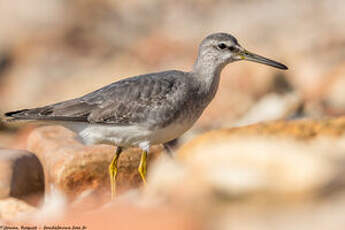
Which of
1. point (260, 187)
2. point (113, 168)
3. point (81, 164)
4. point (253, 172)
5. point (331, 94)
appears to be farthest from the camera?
point (331, 94)

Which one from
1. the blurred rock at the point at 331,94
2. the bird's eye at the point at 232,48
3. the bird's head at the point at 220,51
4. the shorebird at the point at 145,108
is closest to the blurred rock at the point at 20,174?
the shorebird at the point at 145,108

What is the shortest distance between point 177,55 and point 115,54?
175 centimetres

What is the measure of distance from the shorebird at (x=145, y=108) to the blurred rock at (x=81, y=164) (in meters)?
0.43

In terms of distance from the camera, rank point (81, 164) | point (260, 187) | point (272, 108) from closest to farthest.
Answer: point (260, 187) < point (81, 164) < point (272, 108)

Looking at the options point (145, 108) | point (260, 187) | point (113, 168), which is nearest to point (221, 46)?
point (145, 108)

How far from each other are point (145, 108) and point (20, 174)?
2.36 meters

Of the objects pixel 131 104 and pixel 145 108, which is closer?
pixel 145 108

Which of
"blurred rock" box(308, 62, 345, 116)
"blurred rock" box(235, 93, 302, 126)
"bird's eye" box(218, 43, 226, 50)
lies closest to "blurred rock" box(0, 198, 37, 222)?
"bird's eye" box(218, 43, 226, 50)

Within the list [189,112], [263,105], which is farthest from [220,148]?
[263,105]

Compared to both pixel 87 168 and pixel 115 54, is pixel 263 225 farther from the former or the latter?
pixel 115 54

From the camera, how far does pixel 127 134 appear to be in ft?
29.7

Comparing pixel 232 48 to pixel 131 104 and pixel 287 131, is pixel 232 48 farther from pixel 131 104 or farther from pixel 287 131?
pixel 287 131

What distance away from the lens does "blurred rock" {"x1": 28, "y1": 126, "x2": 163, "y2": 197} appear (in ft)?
32.0

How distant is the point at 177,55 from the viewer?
17.5 m
